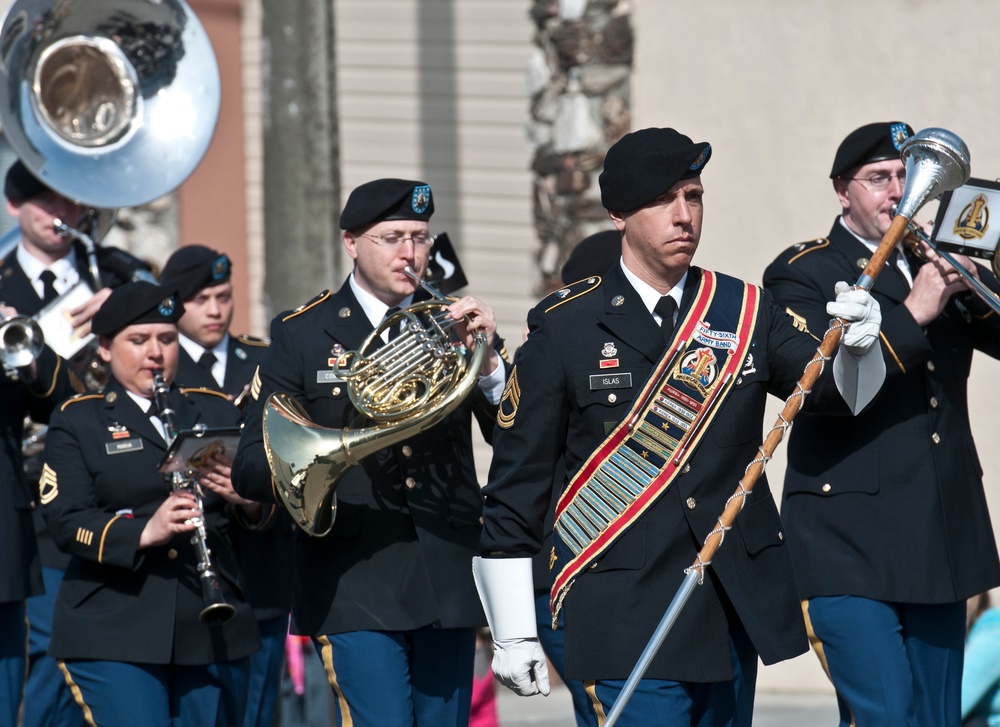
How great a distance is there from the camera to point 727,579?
4.42m

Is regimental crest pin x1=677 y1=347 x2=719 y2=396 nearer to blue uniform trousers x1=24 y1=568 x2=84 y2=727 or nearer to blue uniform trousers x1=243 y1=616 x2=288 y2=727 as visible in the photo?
blue uniform trousers x1=243 y1=616 x2=288 y2=727

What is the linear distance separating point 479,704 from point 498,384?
7.66 feet

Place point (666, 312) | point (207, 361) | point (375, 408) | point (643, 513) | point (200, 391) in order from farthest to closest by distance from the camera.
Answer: point (207, 361)
point (200, 391)
point (375, 408)
point (666, 312)
point (643, 513)

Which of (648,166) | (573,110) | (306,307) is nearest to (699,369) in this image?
(648,166)

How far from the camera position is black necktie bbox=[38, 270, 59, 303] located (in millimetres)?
7074

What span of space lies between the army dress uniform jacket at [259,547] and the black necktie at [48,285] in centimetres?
62

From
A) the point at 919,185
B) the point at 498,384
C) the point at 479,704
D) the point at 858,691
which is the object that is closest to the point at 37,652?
the point at 479,704

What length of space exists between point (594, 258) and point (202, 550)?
1.68 meters

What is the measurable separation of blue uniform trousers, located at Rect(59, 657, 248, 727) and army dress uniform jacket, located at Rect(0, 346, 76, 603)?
2.70ft

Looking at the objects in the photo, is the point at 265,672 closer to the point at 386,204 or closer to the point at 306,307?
the point at 306,307

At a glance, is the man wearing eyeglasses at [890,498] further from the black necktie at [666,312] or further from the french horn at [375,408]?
the french horn at [375,408]

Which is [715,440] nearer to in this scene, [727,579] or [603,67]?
[727,579]

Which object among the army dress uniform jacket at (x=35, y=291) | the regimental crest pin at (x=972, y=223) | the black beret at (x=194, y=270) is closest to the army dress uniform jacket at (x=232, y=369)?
the black beret at (x=194, y=270)

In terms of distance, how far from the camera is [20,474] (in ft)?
A: 21.6
